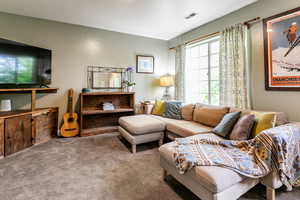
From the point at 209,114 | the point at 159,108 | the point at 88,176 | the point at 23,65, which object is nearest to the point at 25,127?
the point at 23,65

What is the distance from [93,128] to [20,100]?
62.7 inches

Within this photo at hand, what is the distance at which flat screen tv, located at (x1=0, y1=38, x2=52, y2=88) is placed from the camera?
99.0 inches

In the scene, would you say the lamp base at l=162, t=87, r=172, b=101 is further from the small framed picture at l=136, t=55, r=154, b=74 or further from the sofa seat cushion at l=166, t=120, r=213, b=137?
the sofa seat cushion at l=166, t=120, r=213, b=137

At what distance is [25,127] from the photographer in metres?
2.62

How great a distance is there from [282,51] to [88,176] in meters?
3.22

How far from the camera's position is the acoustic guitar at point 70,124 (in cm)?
326

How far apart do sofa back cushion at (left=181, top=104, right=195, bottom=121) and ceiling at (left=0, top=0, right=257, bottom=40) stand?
189 cm

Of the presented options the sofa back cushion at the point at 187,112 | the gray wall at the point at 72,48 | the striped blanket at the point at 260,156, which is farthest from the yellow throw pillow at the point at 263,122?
the gray wall at the point at 72,48

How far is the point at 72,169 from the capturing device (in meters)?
2.01

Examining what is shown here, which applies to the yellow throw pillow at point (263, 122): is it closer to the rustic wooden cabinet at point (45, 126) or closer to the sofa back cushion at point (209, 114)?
the sofa back cushion at point (209, 114)

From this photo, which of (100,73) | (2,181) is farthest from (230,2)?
(2,181)

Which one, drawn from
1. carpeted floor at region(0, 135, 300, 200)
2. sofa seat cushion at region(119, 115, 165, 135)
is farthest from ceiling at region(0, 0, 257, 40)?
carpeted floor at region(0, 135, 300, 200)

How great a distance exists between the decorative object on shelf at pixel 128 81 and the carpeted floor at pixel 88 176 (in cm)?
169

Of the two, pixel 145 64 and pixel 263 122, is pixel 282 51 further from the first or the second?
pixel 145 64
